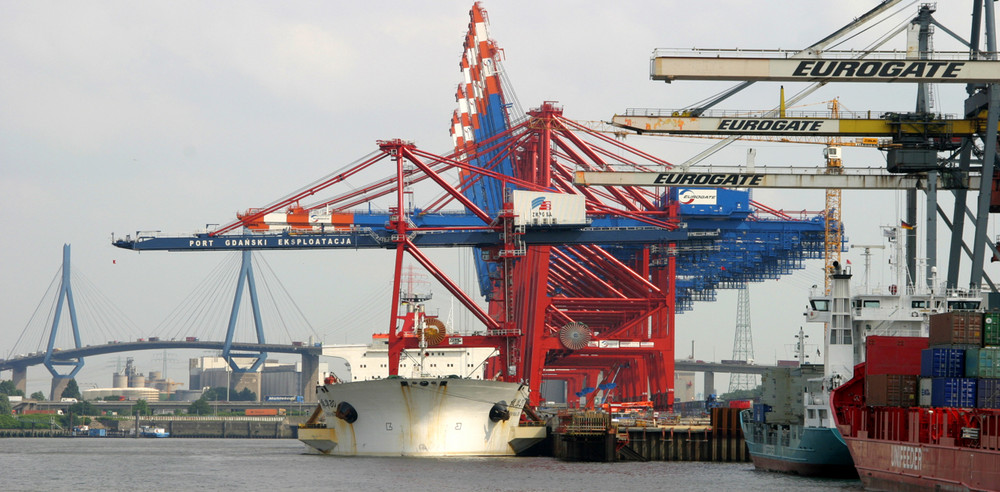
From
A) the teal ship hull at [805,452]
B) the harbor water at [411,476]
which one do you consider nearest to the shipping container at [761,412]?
the teal ship hull at [805,452]

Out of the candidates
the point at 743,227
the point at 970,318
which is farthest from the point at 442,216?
the point at 970,318

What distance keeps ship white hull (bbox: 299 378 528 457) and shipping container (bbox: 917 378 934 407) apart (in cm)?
2174

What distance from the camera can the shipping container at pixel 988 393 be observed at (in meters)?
33.0

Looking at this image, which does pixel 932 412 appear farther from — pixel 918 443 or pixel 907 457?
pixel 907 457

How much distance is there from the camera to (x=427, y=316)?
61594 mm

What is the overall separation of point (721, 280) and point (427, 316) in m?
40.7

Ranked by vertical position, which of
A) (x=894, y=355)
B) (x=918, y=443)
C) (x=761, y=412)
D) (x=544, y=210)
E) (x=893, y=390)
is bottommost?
(x=761, y=412)

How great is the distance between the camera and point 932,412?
112 feet

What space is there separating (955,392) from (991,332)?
2260mm

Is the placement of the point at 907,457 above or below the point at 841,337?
below

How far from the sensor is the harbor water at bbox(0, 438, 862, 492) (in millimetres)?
41906

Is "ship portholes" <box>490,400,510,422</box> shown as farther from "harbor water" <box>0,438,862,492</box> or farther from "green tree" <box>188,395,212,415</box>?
"green tree" <box>188,395,212,415</box>

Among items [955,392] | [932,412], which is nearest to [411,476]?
[932,412]

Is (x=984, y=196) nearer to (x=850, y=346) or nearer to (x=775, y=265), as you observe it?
(x=850, y=346)
